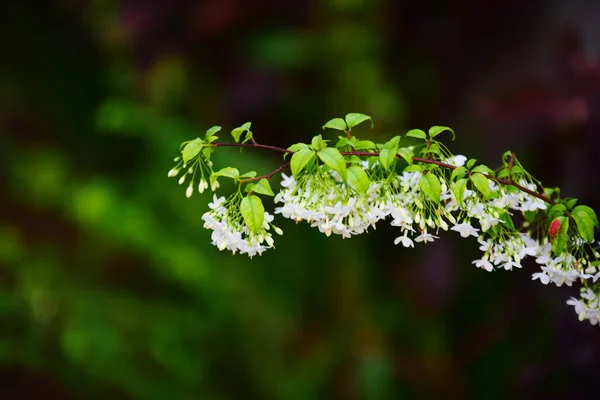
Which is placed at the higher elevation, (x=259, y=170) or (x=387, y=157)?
(x=259, y=170)

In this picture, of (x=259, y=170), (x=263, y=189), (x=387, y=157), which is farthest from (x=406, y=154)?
(x=259, y=170)

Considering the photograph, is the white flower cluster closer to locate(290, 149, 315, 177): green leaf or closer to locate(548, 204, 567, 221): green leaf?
locate(290, 149, 315, 177): green leaf

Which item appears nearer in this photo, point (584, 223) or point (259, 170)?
point (584, 223)

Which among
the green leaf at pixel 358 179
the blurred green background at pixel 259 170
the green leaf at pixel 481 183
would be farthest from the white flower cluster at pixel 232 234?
the blurred green background at pixel 259 170

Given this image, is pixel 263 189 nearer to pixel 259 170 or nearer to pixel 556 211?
pixel 556 211

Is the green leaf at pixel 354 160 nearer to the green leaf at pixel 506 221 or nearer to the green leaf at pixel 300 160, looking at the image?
the green leaf at pixel 300 160

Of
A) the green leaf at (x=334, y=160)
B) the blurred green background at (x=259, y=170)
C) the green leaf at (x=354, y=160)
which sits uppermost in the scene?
the blurred green background at (x=259, y=170)
